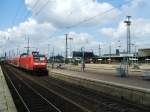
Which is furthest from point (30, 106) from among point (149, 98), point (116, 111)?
point (149, 98)

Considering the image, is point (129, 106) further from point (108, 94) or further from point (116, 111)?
point (108, 94)

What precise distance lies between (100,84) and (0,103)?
8907 mm

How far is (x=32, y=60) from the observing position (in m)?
53.1

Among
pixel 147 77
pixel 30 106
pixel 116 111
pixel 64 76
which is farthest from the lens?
pixel 64 76

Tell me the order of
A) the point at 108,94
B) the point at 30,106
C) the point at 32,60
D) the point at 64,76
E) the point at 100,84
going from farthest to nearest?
the point at 32,60, the point at 64,76, the point at 100,84, the point at 108,94, the point at 30,106

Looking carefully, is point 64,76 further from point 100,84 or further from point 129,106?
point 129,106

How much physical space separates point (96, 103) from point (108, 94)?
3.75 m

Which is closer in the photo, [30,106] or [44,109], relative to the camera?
[44,109]

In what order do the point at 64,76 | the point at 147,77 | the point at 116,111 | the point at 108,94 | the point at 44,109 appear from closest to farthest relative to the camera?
the point at 116,111
the point at 44,109
the point at 108,94
the point at 147,77
the point at 64,76

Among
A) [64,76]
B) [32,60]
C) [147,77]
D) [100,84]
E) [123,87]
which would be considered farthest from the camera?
[32,60]

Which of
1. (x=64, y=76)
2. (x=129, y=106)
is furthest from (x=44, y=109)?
(x=64, y=76)

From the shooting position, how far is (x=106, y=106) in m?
17.6

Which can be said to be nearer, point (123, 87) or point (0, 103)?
point (0, 103)

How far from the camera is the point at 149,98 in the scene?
659 inches
